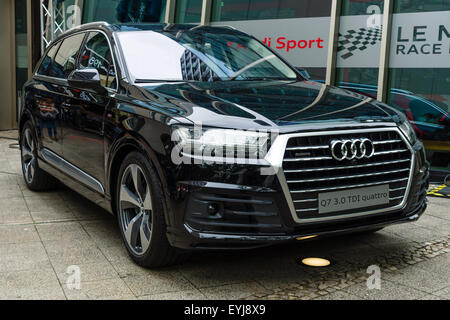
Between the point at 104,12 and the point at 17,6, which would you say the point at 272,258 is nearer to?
the point at 104,12

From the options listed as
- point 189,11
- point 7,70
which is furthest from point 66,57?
point 7,70

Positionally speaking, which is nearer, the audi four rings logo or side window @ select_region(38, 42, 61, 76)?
the audi four rings logo

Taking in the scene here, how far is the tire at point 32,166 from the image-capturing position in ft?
19.9

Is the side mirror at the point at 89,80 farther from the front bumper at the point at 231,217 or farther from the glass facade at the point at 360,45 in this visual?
the glass facade at the point at 360,45

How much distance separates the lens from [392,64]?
7734mm

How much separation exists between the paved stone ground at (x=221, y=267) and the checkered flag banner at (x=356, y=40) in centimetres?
362

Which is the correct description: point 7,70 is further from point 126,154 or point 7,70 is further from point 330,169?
point 330,169

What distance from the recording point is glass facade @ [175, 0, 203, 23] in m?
10.5

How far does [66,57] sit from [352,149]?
3273mm

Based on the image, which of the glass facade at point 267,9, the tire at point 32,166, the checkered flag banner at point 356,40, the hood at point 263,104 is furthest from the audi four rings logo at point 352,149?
the glass facade at point 267,9

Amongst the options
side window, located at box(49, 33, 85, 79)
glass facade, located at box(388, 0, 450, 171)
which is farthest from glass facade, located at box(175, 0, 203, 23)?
side window, located at box(49, 33, 85, 79)

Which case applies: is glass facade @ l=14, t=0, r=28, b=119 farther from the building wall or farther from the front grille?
the front grille

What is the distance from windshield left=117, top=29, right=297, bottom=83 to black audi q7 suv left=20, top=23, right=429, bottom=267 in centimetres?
1

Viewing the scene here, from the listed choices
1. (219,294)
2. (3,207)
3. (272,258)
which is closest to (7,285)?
(219,294)
